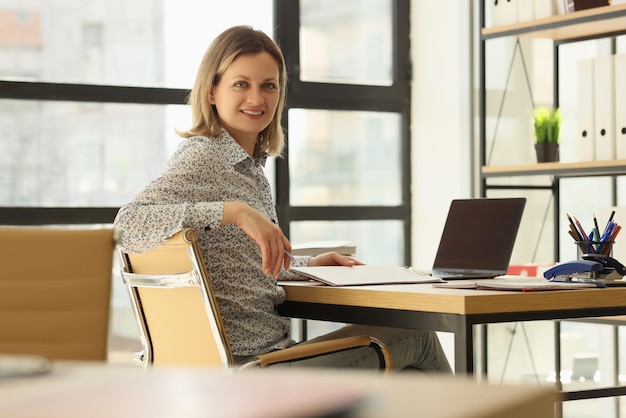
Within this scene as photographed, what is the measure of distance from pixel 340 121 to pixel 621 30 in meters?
1.49

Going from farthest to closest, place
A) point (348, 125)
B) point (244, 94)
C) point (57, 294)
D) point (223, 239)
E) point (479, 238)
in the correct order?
1. point (348, 125)
2. point (244, 94)
3. point (479, 238)
4. point (223, 239)
5. point (57, 294)

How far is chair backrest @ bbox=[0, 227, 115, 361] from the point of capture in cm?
137

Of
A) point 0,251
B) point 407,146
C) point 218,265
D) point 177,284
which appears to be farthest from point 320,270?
point 407,146

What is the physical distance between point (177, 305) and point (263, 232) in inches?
9.9

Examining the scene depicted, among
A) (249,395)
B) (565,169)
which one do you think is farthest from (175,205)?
(565,169)

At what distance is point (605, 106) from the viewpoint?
3414 millimetres

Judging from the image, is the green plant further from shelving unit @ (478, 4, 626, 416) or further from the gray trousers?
the gray trousers

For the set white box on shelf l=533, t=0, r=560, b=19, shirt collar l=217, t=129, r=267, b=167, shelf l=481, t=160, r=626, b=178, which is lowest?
shelf l=481, t=160, r=626, b=178

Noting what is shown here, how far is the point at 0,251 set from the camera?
139 cm

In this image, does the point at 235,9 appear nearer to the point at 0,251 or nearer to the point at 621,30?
the point at 621,30

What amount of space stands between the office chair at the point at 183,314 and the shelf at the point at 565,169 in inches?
65.5

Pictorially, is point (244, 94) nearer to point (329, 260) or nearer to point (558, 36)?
point (329, 260)

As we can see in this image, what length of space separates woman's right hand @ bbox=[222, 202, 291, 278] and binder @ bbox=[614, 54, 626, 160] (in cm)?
185

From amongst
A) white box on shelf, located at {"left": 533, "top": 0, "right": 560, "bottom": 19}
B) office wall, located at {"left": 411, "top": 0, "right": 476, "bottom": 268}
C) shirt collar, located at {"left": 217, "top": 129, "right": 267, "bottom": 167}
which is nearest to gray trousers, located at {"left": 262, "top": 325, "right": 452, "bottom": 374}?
shirt collar, located at {"left": 217, "top": 129, "right": 267, "bottom": 167}
